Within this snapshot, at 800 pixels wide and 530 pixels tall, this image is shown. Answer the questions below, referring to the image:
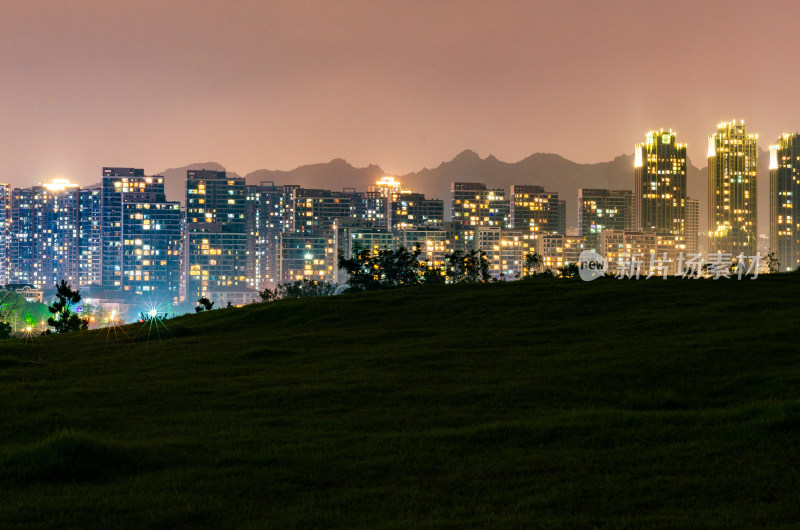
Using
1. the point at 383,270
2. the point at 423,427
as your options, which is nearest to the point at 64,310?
the point at 383,270

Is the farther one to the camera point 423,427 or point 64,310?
point 64,310

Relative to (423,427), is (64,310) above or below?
below

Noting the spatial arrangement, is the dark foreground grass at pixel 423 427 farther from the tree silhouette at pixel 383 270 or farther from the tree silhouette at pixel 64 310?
the tree silhouette at pixel 383 270

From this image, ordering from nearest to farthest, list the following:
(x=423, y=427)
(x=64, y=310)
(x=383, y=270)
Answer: (x=423, y=427) < (x=64, y=310) < (x=383, y=270)

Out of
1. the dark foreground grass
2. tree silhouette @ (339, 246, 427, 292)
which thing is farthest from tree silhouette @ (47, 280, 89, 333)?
tree silhouette @ (339, 246, 427, 292)

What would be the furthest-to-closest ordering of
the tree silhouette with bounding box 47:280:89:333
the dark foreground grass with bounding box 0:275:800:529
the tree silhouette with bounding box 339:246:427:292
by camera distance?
1. the tree silhouette with bounding box 339:246:427:292
2. the tree silhouette with bounding box 47:280:89:333
3. the dark foreground grass with bounding box 0:275:800:529

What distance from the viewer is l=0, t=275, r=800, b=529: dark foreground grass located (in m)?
11.0

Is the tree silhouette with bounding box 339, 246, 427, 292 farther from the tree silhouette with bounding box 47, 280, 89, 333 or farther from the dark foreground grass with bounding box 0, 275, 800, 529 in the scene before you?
the dark foreground grass with bounding box 0, 275, 800, 529

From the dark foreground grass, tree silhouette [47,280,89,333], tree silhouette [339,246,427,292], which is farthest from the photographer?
tree silhouette [339,246,427,292]

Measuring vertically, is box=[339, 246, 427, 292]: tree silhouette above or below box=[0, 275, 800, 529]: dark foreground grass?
above

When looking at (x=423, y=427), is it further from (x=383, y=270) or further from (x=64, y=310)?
(x=383, y=270)

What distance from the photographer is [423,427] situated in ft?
51.9

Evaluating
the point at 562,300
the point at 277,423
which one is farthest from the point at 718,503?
the point at 562,300

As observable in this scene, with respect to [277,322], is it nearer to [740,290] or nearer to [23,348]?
[23,348]
